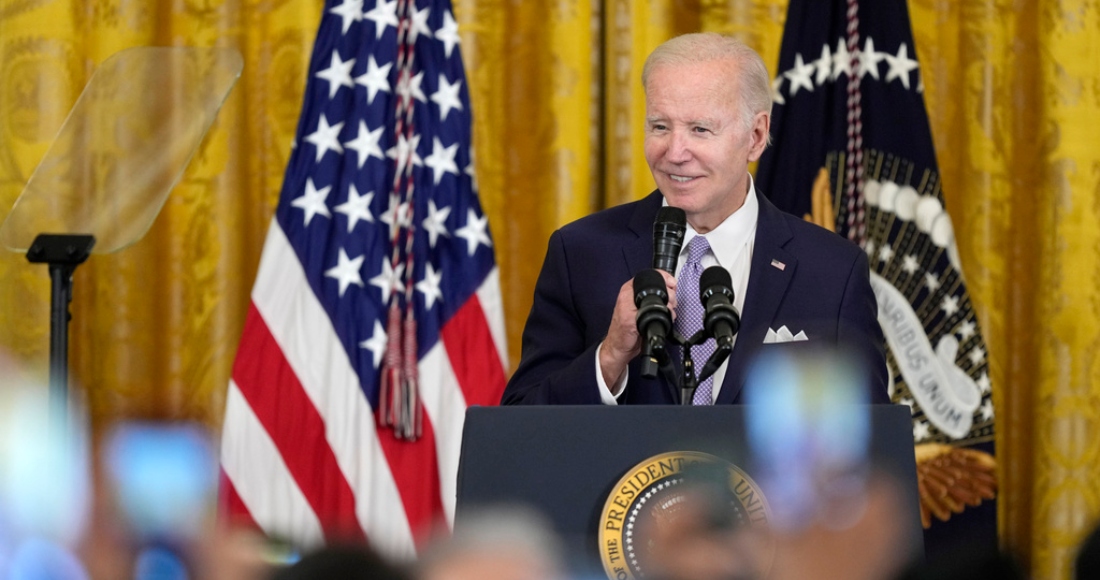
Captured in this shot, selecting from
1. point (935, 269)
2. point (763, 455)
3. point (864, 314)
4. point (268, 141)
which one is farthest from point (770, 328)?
point (268, 141)

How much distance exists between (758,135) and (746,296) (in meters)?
0.38

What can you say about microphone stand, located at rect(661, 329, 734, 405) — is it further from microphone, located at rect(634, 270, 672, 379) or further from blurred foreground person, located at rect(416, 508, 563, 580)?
blurred foreground person, located at rect(416, 508, 563, 580)

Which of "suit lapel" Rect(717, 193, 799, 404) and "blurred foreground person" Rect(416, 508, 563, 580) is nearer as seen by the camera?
"blurred foreground person" Rect(416, 508, 563, 580)

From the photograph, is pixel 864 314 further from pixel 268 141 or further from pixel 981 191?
pixel 268 141

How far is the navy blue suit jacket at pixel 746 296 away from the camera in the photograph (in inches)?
79.8

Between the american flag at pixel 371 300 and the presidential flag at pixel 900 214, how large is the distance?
3.22 feet

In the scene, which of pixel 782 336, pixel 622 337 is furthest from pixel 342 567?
pixel 782 336

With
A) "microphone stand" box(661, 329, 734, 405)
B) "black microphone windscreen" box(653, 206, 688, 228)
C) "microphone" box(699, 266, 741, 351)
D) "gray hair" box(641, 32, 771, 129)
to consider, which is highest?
"gray hair" box(641, 32, 771, 129)

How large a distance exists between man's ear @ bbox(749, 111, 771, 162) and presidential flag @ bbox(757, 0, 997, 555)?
1.30 m

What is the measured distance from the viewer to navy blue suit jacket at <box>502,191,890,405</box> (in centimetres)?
203

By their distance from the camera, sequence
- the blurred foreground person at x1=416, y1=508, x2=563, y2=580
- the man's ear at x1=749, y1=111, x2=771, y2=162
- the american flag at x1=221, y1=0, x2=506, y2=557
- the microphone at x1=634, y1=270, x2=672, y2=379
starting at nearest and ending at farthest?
the blurred foreground person at x1=416, y1=508, x2=563, y2=580
the microphone at x1=634, y1=270, x2=672, y2=379
the man's ear at x1=749, y1=111, x2=771, y2=162
the american flag at x1=221, y1=0, x2=506, y2=557

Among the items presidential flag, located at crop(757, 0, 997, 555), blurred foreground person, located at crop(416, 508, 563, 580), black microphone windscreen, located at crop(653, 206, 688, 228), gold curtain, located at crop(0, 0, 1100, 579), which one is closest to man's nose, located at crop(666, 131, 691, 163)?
black microphone windscreen, located at crop(653, 206, 688, 228)

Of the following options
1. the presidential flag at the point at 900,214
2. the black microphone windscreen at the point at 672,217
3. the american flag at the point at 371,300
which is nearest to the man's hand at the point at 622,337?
the black microphone windscreen at the point at 672,217

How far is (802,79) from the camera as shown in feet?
12.0
